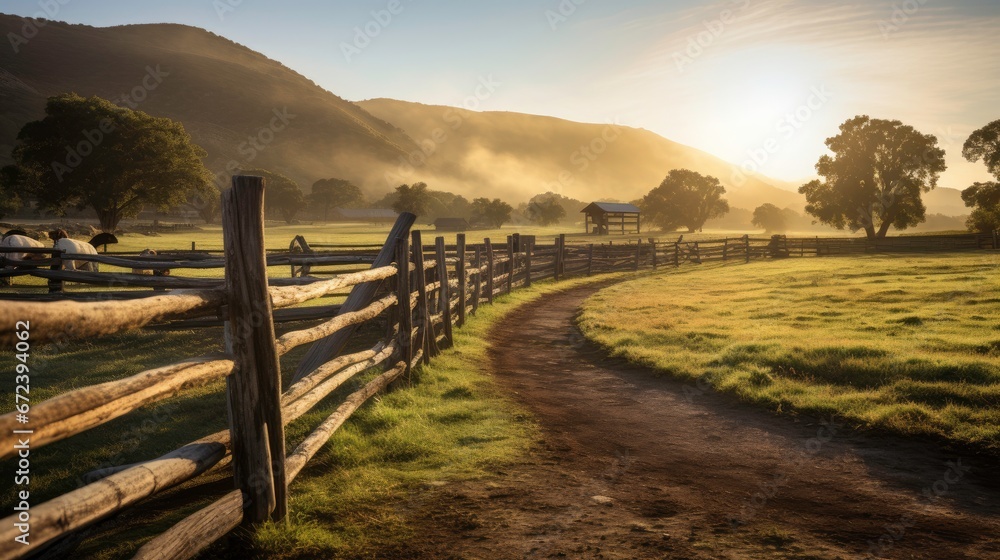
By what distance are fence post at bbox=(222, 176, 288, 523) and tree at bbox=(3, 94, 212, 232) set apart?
147 ft

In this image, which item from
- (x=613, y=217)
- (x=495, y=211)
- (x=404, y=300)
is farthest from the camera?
(x=495, y=211)

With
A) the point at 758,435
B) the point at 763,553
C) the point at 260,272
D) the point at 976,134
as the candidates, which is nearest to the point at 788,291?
the point at 758,435

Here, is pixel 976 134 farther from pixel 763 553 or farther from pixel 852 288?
pixel 763 553

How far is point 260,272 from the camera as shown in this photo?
3248 millimetres

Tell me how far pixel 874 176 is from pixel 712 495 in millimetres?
62947

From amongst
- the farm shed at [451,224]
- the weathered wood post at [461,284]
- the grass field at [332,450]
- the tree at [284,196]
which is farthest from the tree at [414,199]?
the grass field at [332,450]

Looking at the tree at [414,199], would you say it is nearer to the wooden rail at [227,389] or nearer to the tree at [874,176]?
the tree at [874,176]

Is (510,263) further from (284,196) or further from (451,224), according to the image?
(284,196)

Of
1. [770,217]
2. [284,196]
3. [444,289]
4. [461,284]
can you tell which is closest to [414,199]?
[284,196]

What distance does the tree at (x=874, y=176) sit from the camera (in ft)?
174

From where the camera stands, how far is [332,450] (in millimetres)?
4957

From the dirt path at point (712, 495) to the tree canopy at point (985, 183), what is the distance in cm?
5208

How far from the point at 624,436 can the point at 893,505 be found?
2331 millimetres

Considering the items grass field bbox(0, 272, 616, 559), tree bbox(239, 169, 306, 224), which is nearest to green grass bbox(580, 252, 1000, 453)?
grass field bbox(0, 272, 616, 559)
